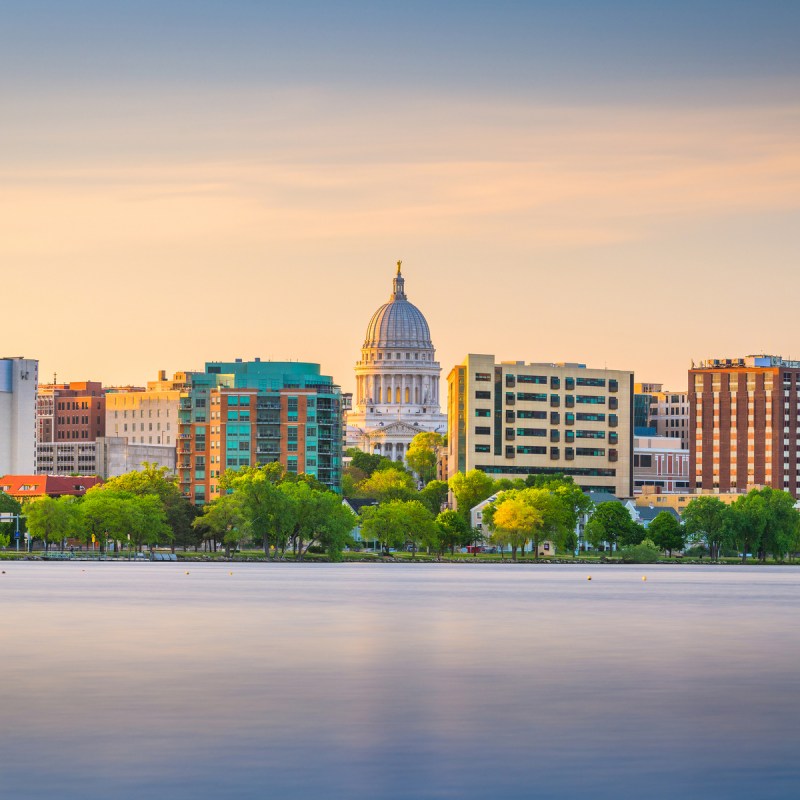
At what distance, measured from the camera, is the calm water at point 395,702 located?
3484 centimetres

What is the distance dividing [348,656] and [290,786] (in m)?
27.2

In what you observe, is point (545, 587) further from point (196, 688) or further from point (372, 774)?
point (372, 774)

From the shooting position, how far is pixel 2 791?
33125mm

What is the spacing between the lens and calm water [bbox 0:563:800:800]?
34844 mm

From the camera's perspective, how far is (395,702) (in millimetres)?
46625

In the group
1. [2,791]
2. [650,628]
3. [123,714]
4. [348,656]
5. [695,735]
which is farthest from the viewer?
[650,628]

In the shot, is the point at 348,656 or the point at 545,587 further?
the point at 545,587

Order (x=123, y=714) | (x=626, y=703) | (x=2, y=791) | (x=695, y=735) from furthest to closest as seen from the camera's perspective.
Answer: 1. (x=626, y=703)
2. (x=123, y=714)
3. (x=695, y=735)
4. (x=2, y=791)

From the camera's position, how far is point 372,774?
115ft

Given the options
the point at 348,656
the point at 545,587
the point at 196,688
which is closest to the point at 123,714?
the point at 196,688

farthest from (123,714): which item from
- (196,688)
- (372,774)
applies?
(372,774)

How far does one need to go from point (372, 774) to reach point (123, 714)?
10.5m

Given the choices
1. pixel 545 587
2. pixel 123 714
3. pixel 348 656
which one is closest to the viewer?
pixel 123 714

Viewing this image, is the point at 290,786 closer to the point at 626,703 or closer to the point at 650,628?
the point at 626,703
